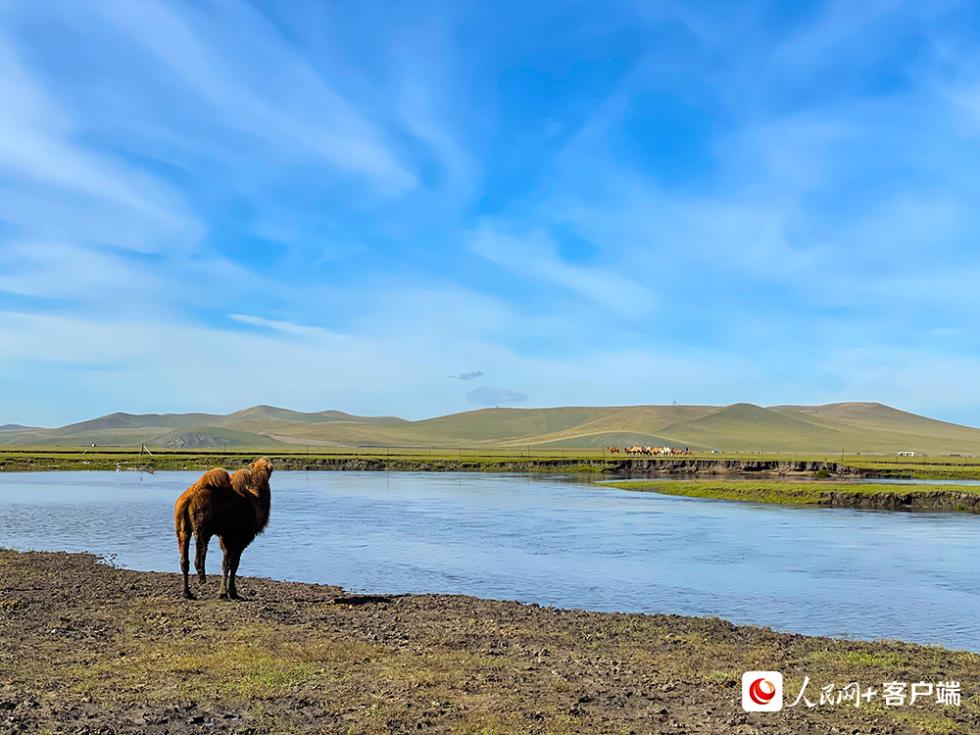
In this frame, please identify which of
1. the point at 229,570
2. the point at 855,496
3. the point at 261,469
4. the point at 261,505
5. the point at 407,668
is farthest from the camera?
the point at 855,496

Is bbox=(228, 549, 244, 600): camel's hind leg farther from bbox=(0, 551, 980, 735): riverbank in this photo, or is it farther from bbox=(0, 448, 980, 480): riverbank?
bbox=(0, 448, 980, 480): riverbank

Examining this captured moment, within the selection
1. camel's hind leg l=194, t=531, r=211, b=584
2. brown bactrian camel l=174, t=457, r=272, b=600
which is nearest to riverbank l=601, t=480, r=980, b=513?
brown bactrian camel l=174, t=457, r=272, b=600

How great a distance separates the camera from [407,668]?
1221cm

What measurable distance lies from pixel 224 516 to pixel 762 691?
37.5 feet

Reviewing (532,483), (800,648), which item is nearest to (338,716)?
(800,648)

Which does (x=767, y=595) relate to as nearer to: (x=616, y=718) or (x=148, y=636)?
(x=616, y=718)

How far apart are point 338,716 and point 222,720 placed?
1253 millimetres

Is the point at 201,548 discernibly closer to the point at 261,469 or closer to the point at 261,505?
the point at 261,505

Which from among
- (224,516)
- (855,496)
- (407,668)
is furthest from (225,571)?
(855,496)

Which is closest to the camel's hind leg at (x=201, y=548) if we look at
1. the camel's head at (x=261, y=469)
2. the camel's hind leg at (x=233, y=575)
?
the camel's hind leg at (x=233, y=575)

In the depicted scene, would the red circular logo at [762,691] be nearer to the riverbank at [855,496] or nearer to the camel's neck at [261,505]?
the camel's neck at [261,505]

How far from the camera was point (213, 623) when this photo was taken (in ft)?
50.5

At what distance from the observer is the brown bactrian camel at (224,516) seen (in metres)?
18.2

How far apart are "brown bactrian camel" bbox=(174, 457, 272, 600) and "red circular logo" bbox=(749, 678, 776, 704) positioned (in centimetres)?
1092
